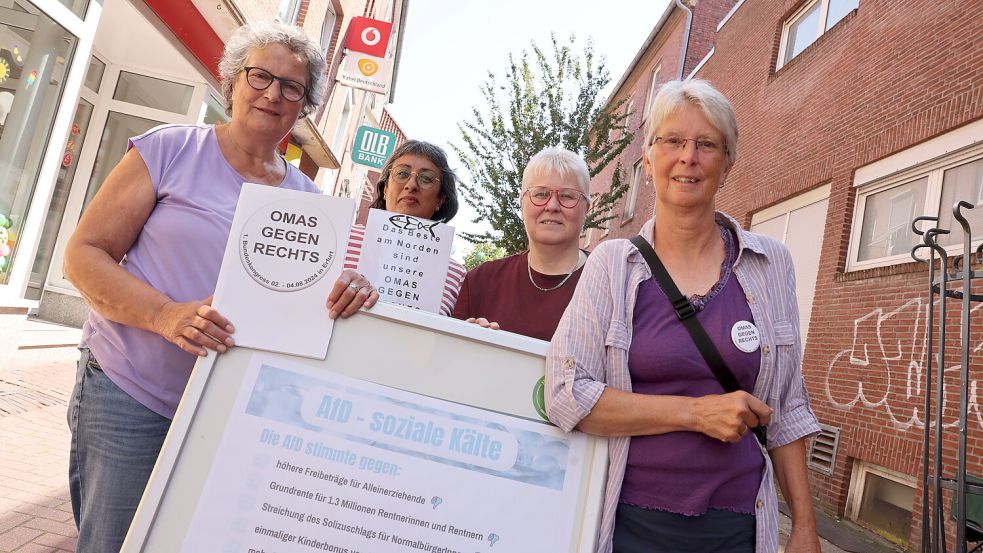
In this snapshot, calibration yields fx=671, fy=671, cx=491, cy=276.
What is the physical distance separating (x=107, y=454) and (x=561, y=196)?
1.88m

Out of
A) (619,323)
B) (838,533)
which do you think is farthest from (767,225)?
(619,323)

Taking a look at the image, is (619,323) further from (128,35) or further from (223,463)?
(128,35)

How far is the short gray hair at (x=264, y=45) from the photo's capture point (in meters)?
2.19

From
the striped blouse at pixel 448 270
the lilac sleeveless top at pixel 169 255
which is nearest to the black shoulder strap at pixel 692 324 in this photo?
the striped blouse at pixel 448 270

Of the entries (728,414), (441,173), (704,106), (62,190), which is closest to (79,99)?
(62,190)

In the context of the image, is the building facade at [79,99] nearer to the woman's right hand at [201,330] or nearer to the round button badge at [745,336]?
the woman's right hand at [201,330]

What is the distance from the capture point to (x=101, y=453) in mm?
1821

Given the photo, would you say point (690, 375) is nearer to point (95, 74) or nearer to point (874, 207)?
point (874, 207)

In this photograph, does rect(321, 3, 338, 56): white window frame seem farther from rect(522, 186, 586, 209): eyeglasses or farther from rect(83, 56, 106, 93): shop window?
rect(522, 186, 586, 209): eyeglasses

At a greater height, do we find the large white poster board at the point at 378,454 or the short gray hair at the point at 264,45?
the short gray hair at the point at 264,45

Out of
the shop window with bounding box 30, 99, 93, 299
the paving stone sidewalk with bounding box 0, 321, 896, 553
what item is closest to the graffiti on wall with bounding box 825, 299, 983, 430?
the paving stone sidewalk with bounding box 0, 321, 896, 553

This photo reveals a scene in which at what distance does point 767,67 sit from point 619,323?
12.0 m

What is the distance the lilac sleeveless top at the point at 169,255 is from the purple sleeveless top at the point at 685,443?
4.06 feet

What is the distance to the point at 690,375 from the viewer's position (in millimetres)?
1641
